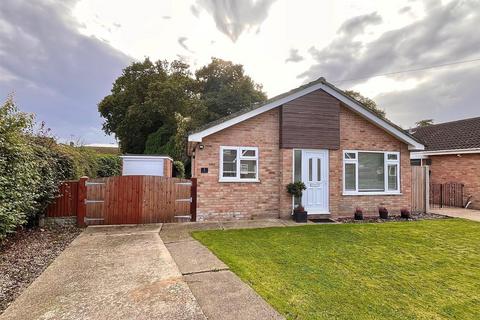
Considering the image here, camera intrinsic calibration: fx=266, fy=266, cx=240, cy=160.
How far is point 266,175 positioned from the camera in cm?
997

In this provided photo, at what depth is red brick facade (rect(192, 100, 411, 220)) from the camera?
9.46 metres

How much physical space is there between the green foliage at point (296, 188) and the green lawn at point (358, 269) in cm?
164

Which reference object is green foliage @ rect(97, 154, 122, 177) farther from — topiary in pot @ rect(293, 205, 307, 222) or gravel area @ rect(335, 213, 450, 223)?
gravel area @ rect(335, 213, 450, 223)

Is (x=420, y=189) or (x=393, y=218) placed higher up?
(x=420, y=189)

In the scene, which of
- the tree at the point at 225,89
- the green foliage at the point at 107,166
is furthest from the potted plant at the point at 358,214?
the tree at the point at 225,89

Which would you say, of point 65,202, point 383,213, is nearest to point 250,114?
point 383,213

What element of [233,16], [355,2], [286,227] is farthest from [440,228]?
[233,16]

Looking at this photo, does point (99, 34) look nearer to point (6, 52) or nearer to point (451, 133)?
point (6, 52)

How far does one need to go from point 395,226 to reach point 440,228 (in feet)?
4.45

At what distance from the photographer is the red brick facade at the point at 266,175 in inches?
372

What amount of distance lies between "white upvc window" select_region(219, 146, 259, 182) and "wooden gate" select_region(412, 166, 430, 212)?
7.50 meters

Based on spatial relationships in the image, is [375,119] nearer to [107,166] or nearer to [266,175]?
[266,175]

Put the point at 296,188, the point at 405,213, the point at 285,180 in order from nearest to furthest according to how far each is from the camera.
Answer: the point at 296,188 → the point at 285,180 → the point at 405,213

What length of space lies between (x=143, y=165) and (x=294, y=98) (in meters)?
7.55
